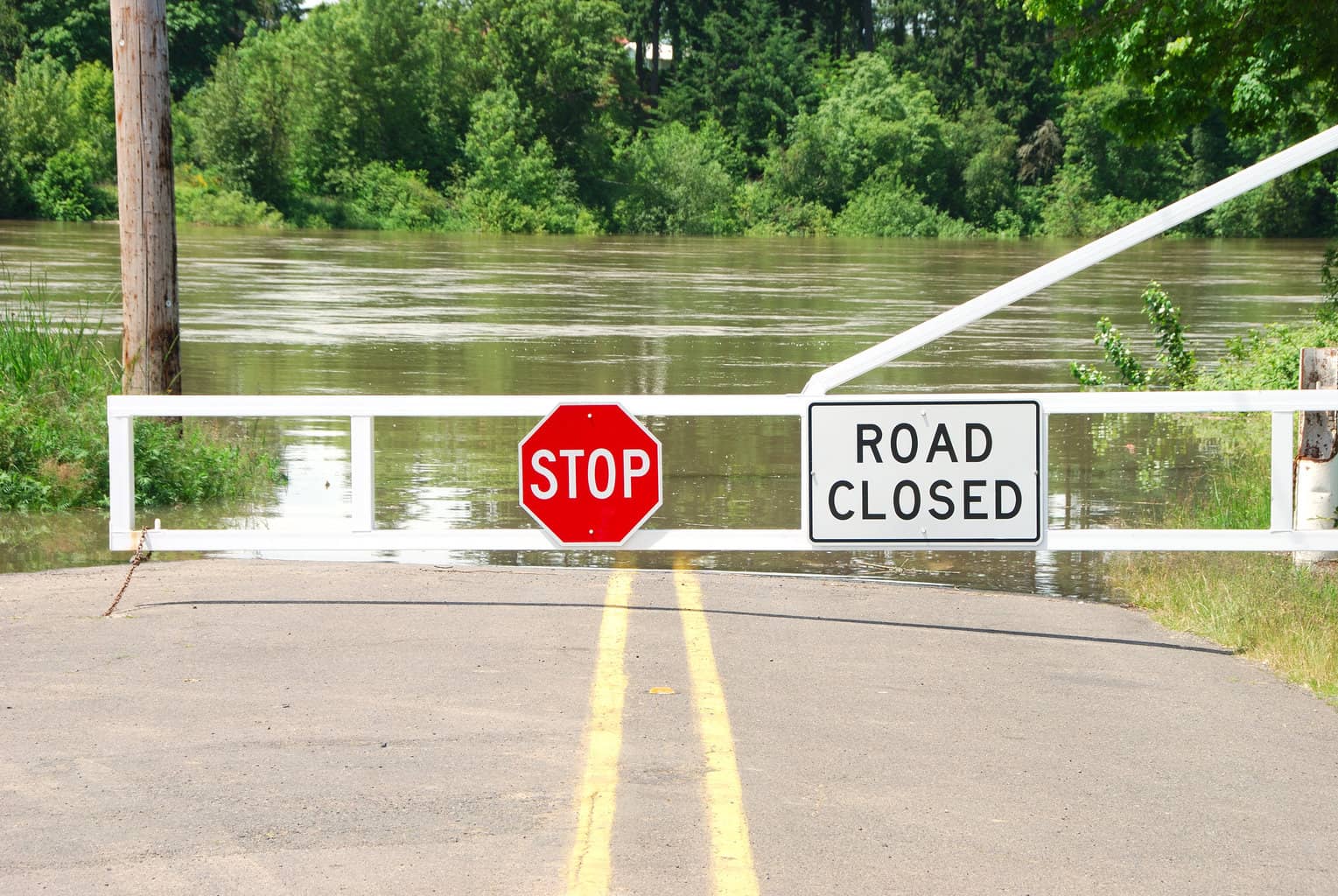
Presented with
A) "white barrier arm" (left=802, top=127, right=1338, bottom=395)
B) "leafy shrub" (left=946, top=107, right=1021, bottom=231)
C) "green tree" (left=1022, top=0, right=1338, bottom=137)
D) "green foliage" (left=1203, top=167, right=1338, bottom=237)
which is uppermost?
"leafy shrub" (left=946, top=107, right=1021, bottom=231)

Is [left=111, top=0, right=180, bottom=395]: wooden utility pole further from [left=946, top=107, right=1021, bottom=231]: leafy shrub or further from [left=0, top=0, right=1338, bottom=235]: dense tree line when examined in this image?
[left=946, top=107, right=1021, bottom=231]: leafy shrub

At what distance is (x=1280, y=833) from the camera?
16.3 feet

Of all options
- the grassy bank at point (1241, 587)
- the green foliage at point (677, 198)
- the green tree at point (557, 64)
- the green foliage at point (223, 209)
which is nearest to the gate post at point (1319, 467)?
the grassy bank at point (1241, 587)

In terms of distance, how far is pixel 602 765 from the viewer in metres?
5.49

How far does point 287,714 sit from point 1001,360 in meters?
16.3

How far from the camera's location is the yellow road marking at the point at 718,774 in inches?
181

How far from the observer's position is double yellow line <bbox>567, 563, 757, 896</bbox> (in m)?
4.58

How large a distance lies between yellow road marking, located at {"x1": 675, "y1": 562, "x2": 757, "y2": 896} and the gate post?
10.8 feet

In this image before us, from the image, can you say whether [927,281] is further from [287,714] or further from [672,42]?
[672,42]

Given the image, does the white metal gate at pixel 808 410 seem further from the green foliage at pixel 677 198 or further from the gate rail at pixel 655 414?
the green foliage at pixel 677 198

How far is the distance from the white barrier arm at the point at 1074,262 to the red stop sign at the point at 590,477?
82 centimetres

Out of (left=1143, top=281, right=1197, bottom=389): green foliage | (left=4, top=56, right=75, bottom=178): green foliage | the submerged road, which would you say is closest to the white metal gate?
the submerged road

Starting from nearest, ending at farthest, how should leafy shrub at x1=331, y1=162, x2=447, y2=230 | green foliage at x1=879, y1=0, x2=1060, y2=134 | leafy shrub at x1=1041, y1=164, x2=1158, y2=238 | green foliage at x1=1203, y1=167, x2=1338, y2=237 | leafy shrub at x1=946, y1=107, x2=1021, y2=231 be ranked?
leafy shrub at x1=331, y1=162, x2=447, y2=230 → green foliage at x1=1203, y1=167, x2=1338, y2=237 → leafy shrub at x1=1041, y1=164, x2=1158, y2=238 → leafy shrub at x1=946, y1=107, x2=1021, y2=231 → green foliage at x1=879, y1=0, x2=1060, y2=134

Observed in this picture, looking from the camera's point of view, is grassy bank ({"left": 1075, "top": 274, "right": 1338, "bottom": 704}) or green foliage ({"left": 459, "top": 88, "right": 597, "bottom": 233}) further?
green foliage ({"left": 459, "top": 88, "right": 597, "bottom": 233})
